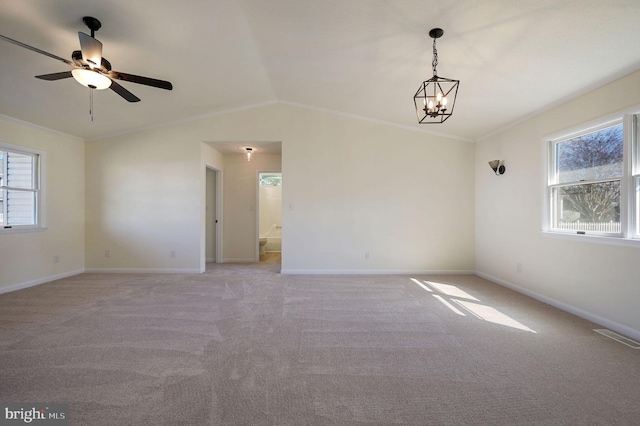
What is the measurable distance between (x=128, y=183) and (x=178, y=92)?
223 centimetres

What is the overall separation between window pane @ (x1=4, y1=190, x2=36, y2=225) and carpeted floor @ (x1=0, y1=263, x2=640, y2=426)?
1128mm

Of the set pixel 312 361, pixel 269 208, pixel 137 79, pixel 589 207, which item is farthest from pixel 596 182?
pixel 269 208

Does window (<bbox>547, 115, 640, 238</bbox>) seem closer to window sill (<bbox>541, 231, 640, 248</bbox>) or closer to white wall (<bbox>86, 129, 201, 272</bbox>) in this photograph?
window sill (<bbox>541, 231, 640, 248</bbox>)

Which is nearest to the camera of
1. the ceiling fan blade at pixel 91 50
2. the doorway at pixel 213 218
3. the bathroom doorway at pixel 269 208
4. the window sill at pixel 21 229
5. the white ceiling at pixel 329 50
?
the ceiling fan blade at pixel 91 50

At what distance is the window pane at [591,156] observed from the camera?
2.83 metres

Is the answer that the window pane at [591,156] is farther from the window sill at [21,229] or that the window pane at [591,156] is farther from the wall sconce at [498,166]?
the window sill at [21,229]

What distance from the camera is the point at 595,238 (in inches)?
115

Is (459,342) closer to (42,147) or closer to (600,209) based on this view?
(600,209)

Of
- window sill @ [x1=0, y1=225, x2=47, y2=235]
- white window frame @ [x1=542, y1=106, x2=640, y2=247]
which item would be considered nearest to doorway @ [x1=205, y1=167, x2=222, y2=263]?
window sill @ [x1=0, y1=225, x2=47, y2=235]

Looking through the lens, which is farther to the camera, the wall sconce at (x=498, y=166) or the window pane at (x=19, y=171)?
the wall sconce at (x=498, y=166)

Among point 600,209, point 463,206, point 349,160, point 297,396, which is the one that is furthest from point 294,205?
point 600,209

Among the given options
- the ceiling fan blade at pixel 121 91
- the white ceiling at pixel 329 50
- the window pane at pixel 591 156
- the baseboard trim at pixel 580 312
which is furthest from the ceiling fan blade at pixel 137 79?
the baseboard trim at pixel 580 312

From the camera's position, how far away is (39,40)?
2.65 metres

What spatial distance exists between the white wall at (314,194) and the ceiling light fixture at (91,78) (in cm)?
265
